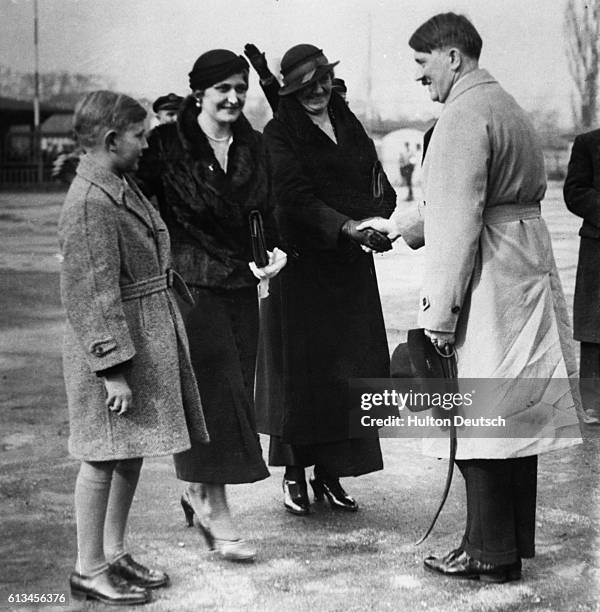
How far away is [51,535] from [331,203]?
1.65 metres

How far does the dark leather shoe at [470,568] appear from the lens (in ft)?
11.7

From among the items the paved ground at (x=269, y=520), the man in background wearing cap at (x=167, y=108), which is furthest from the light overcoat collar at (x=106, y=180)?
the paved ground at (x=269, y=520)

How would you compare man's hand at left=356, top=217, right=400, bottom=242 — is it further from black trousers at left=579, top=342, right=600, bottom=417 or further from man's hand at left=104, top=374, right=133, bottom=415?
black trousers at left=579, top=342, right=600, bottom=417

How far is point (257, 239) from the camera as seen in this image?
155 inches

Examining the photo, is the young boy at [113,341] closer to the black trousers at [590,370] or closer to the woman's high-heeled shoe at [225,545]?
the woman's high-heeled shoe at [225,545]

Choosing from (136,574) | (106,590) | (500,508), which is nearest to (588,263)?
(500,508)

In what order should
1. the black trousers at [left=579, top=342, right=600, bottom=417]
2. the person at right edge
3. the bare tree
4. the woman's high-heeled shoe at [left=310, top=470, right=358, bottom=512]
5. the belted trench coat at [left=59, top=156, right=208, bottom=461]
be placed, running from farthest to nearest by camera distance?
the black trousers at [left=579, top=342, right=600, bottom=417] < the person at right edge < the woman's high-heeled shoe at [left=310, top=470, right=358, bottom=512] < the bare tree < the belted trench coat at [left=59, top=156, right=208, bottom=461]

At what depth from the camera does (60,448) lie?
4.68m

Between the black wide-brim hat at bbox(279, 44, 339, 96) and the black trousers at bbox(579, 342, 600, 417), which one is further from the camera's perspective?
the black trousers at bbox(579, 342, 600, 417)

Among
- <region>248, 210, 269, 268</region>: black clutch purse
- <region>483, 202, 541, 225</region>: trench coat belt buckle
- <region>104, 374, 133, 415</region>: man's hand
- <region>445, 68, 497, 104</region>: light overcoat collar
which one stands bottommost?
<region>104, 374, 133, 415</region>: man's hand

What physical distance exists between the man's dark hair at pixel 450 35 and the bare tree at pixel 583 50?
0.84 meters

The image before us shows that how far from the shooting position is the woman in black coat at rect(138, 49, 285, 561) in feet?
12.5

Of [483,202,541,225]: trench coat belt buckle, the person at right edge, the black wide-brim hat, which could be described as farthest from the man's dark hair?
the person at right edge

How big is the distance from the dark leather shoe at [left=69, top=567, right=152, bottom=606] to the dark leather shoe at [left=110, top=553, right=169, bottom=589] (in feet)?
0.18
